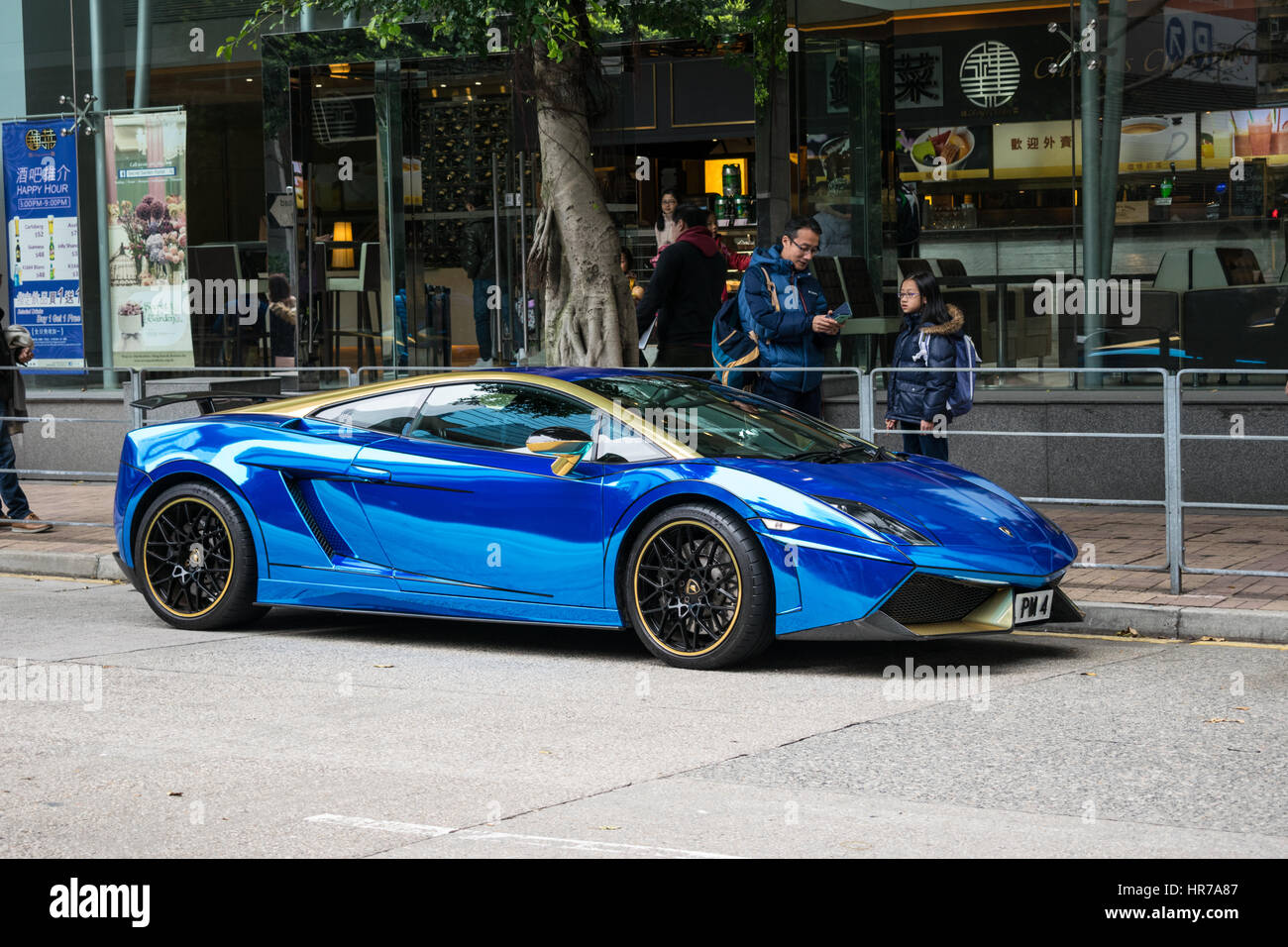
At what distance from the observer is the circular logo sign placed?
1451 centimetres

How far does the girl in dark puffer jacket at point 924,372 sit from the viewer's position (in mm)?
10906

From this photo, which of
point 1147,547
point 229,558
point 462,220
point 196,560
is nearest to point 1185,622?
point 1147,547

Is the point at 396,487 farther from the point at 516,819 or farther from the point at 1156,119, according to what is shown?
the point at 1156,119

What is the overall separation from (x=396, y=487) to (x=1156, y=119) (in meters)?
8.33

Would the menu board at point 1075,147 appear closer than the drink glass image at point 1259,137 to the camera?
No

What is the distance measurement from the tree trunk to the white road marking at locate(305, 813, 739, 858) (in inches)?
280

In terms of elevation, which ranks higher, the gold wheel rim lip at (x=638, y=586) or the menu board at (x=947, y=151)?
the menu board at (x=947, y=151)

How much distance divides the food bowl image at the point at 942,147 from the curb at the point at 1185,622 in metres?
6.62

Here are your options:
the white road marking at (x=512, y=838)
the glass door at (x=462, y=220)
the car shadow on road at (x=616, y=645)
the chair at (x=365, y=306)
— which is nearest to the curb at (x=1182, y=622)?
the car shadow on road at (x=616, y=645)

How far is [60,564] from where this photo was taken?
38.9ft

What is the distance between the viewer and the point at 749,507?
7.57 metres

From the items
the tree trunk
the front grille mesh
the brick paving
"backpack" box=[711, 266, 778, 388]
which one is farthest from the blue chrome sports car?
the tree trunk

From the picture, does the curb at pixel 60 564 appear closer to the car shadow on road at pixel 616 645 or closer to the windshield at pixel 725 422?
the car shadow on road at pixel 616 645

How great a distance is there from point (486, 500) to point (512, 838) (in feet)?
10.9
